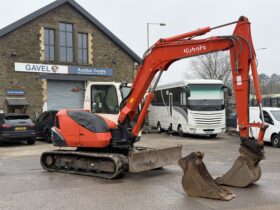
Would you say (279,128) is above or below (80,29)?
below

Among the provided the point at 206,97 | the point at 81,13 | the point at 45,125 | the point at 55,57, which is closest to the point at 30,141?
the point at 45,125

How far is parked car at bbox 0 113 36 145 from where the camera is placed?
19109mm

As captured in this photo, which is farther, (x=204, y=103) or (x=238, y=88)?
(x=204, y=103)

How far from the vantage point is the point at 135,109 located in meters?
10.8

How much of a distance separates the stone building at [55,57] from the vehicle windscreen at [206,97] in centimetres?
960

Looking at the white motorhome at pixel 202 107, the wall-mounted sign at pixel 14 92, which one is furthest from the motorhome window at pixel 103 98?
the wall-mounted sign at pixel 14 92

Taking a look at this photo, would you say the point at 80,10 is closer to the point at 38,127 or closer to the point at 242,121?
the point at 38,127

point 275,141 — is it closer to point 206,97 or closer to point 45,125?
point 206,97

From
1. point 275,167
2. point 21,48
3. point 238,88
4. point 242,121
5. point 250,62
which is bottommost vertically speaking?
point 275,167

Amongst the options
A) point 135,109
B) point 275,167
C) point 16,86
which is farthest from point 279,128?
point 16,86

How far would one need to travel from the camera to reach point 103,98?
12172mm

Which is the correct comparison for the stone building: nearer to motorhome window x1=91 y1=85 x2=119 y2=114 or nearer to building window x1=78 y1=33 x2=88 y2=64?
building window x1=78 y1=33 x2=88 y2=64

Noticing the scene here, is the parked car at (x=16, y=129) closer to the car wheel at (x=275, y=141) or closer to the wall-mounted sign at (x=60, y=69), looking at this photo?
the wall-mounted sign at (x=60, y=69)

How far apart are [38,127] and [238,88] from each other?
15.2m
